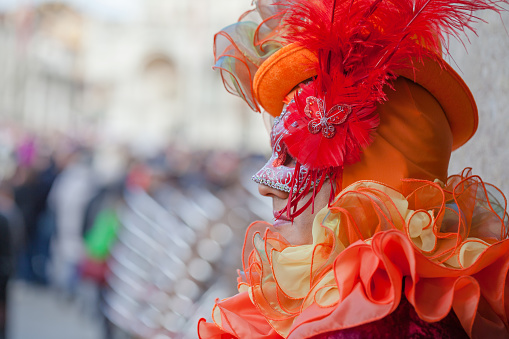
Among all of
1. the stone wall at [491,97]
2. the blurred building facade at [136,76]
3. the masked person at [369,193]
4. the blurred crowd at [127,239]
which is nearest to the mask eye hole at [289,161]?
the masked person at [369,193]

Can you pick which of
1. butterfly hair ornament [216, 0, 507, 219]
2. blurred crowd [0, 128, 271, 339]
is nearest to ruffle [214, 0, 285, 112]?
butterfly hair ornament [216, 0, 507, 219]

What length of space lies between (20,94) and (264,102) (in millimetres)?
39636

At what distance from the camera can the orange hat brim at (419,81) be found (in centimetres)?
165

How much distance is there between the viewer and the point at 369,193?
1.50 m

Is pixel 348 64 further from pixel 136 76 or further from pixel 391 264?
pixel 136 76

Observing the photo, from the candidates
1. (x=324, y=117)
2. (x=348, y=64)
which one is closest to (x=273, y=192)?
(x=324, y=117)

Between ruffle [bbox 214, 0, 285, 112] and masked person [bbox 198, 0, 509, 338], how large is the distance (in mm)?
22

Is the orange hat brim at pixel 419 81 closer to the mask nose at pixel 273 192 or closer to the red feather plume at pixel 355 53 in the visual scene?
the red feather plume at pixel 355 53

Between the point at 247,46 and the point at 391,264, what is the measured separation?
86 centimetres

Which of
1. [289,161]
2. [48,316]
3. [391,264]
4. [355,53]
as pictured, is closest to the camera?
[391,264]

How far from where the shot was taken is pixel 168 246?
5.90 meters

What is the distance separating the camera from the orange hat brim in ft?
5.40

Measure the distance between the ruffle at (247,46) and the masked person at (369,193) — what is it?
22mm

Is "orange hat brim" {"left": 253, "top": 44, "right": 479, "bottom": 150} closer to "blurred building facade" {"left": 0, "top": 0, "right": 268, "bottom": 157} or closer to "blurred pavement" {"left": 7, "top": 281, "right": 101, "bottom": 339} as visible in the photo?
"blurred pavement" {"left": 7, "top": 281, "right": 101, "bottom": 339}
